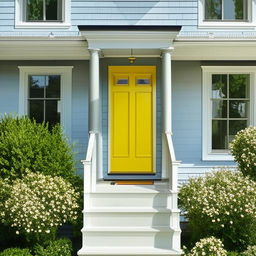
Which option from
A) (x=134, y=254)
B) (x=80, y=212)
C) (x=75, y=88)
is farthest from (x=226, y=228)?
(x=75, y=88)

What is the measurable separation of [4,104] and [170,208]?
454 cm

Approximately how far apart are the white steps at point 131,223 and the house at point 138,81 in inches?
54.6

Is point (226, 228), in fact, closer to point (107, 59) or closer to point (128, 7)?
point (107, 59)

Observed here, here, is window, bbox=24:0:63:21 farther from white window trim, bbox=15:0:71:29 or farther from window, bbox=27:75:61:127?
window, bbox=27:75:61:127

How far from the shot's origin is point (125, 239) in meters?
7.25

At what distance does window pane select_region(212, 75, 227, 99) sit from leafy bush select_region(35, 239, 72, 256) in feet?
15.4

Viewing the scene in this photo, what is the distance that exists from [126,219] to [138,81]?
11.4 feet

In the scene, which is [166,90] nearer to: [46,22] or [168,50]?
[168,50]

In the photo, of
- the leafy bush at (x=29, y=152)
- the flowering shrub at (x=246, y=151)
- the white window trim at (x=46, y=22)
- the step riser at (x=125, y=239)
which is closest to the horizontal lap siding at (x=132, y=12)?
the white window trim at (x=46, y=22)

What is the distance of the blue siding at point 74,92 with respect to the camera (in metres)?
9.65

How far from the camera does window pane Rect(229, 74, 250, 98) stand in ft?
32.2

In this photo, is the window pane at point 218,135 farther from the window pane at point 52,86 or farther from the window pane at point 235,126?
the window pane at point 52,86

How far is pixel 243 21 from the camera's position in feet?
32.8

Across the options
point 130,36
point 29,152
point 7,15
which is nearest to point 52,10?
point 7,15
